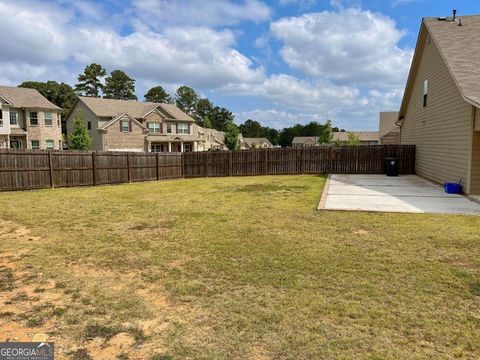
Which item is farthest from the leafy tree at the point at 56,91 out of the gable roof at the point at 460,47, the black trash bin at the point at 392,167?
the gable roof at the point at 460,47

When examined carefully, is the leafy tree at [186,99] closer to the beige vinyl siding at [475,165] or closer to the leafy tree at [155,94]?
the leafy tree at [155,94]

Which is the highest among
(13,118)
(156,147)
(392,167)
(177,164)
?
(13,118)

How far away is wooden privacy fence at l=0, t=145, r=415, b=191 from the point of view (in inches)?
526

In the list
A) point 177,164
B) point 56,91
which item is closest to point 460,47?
point 177,164

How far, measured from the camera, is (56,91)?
182ft

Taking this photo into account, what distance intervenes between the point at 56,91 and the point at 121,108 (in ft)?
86.5

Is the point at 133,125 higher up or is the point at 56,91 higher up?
the point at 56,91

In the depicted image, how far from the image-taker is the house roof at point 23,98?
29.4m

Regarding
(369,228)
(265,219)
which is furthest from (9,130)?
(369,228)

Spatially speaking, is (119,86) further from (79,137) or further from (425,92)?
(425,92)

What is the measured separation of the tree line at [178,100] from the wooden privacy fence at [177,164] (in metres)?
27.0

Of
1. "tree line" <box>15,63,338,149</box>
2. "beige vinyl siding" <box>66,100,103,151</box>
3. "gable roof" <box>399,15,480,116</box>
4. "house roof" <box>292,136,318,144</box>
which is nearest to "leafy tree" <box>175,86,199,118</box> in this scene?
"tree line" <box>15,63,338,149</box>

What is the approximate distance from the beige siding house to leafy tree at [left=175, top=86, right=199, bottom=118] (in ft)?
251

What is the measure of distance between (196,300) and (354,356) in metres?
1.70
